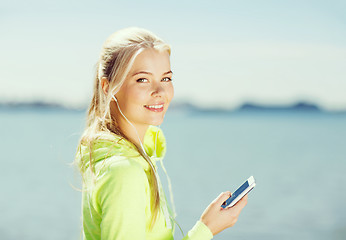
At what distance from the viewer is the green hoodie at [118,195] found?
142 cm

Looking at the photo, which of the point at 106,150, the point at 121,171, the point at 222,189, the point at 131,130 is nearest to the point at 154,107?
the point at 131,130

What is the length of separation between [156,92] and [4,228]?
19.0 ft

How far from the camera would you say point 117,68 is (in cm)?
168

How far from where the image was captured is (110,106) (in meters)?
1.78

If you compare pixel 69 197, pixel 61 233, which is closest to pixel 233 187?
pixel 69 197

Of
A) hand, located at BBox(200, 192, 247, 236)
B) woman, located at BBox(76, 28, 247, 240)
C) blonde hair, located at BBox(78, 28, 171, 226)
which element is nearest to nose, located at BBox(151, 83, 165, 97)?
woman, located at BBox(76, 28, 247, 240)

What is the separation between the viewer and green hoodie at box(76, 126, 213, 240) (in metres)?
1.42

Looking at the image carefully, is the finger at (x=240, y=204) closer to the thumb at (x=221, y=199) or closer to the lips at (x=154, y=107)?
the thumb at (x=221, y=199)

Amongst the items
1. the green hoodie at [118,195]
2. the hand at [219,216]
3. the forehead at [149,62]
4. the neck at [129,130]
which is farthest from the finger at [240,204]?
the forehead at [149,62]

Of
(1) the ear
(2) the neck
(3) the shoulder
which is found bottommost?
(3) the shoulder

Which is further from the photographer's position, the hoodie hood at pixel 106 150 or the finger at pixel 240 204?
the finger at pixel 240 204

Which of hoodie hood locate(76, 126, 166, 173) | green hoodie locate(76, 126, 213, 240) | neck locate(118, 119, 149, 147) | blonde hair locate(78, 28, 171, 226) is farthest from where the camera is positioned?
neck locate(118, 119, 149, 147)

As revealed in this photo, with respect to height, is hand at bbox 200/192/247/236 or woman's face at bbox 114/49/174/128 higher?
woman's face at bbox 114/49/174/128

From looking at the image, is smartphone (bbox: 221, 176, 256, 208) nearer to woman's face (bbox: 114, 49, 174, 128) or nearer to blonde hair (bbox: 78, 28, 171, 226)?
blonde hair (bbox: 78, 28, 171, 226)
